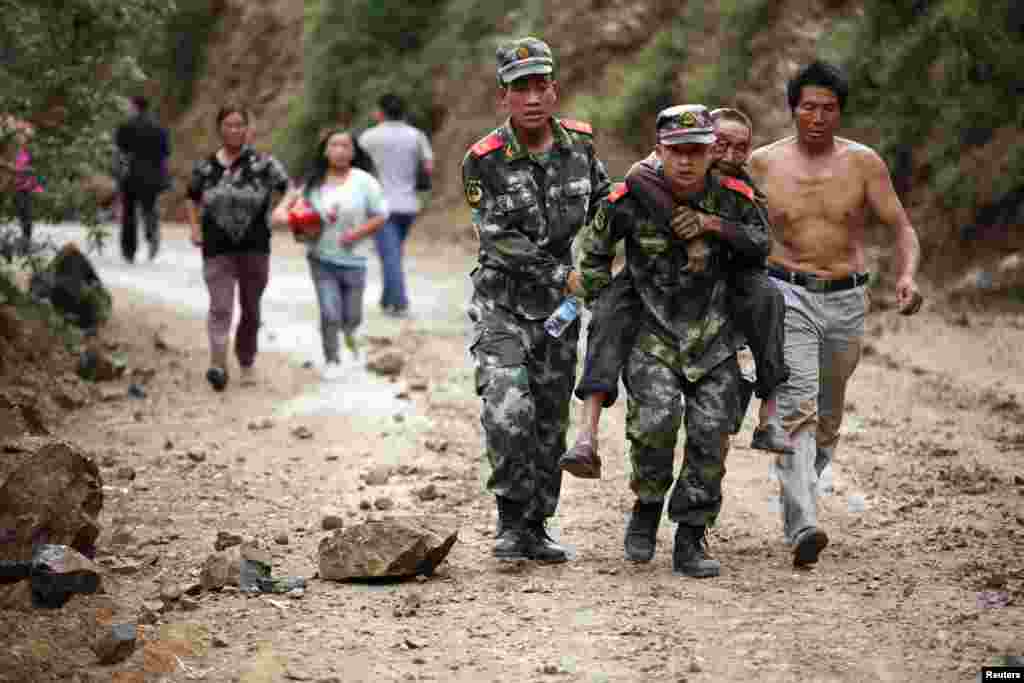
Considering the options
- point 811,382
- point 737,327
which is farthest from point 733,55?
point 737,327

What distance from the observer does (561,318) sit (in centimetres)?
652

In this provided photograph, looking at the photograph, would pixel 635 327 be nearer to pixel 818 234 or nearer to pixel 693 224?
pixel 693 224

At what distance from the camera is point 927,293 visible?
1532 centimetres

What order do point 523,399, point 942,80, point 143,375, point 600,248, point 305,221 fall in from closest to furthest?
point 600,248 < point 523,399 < point 305,221 < point 143,375 < point 942,80

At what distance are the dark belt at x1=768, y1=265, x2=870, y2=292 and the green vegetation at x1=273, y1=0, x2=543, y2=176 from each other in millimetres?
20466

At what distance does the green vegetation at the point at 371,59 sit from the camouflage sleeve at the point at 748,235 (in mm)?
21047

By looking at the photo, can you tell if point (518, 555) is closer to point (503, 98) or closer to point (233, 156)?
point (503, 98)

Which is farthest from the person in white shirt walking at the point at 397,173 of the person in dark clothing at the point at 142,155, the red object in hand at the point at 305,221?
the person in dark clothing at the point at 142,155

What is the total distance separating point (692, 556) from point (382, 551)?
4.20 feet

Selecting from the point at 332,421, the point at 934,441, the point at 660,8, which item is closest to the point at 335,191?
the point at 332,421

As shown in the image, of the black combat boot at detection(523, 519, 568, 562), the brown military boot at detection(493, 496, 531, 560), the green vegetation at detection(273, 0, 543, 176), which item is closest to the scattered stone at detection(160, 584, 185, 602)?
the brown military boot at detection(493, 496, 531, 560)

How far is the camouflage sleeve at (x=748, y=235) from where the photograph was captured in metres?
6.27

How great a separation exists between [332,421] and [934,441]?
3.91m

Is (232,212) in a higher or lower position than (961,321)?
higher
